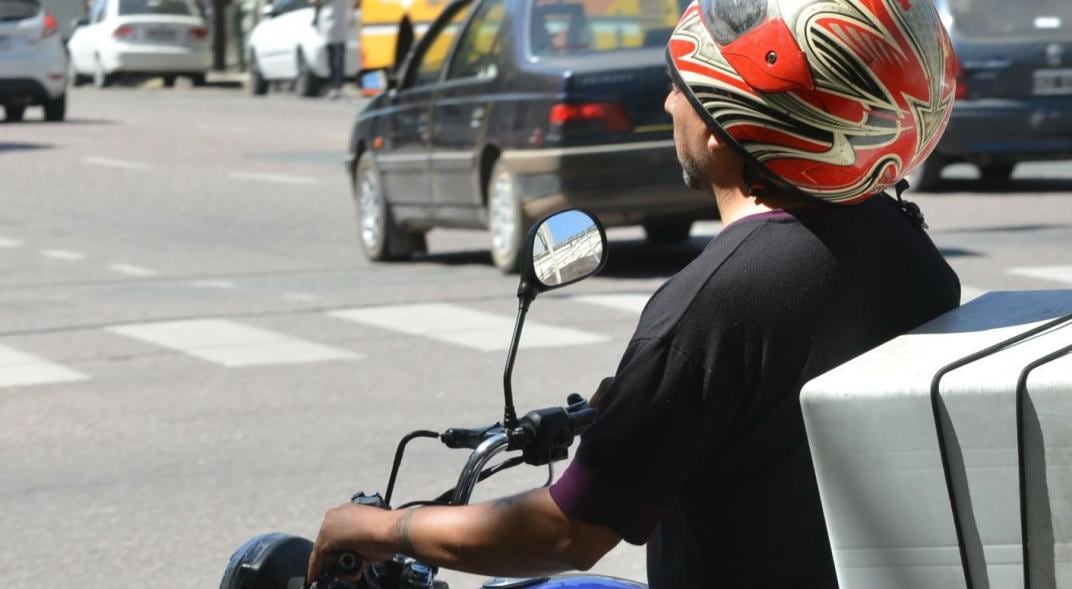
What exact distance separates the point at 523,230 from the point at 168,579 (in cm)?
644

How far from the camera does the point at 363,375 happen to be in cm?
829

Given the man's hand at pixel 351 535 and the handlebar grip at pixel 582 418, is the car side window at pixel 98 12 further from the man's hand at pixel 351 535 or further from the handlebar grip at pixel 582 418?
the man's hand at pixel 351 535

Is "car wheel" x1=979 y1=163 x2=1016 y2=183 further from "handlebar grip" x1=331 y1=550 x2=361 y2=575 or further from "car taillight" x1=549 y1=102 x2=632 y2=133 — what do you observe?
"handlebar grip" x1=331 y1=550 x2=361 y2=575

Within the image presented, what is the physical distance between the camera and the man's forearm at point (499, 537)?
2.20 metres

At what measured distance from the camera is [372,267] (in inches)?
501

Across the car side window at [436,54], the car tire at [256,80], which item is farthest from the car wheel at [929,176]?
the car tire at [256,80]

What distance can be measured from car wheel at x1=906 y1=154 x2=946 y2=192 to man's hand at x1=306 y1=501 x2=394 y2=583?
13.5 m

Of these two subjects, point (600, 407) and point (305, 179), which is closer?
point (600, 407)

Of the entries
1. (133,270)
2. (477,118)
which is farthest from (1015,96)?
(133,270)

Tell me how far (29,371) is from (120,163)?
1307cm

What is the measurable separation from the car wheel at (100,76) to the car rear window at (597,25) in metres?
29.3

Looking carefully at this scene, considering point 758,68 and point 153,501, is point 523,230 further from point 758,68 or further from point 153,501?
point 758,68

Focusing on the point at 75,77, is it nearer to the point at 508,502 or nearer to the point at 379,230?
the point at 379,230

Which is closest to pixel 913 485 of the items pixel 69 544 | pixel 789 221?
pixel 789 221
